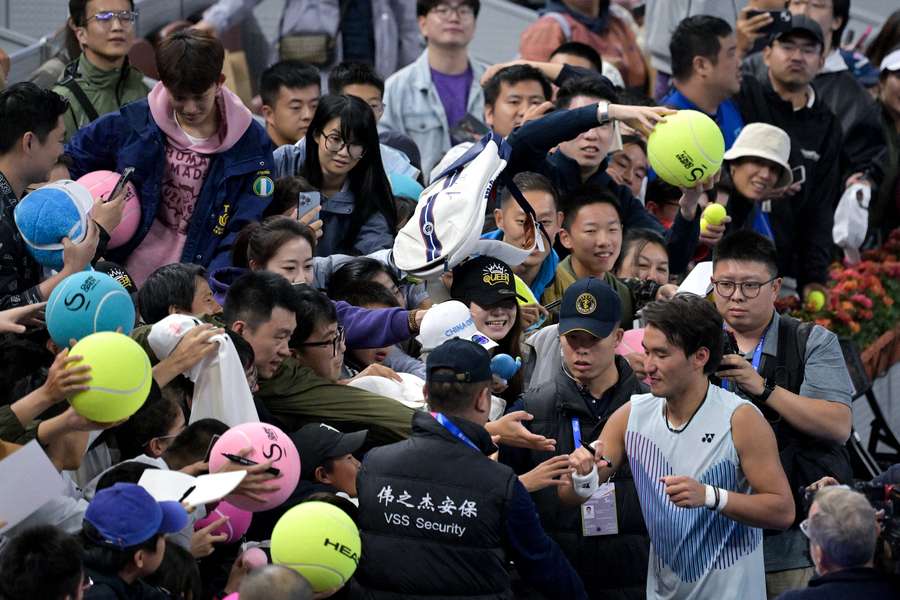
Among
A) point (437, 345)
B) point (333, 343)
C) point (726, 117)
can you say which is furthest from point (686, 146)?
point (726, 117)

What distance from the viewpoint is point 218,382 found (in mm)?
6469

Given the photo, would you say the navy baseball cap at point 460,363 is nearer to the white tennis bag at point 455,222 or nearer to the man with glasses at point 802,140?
the white tennis bag at point 455,222

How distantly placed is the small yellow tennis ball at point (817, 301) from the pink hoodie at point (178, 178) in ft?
13.9

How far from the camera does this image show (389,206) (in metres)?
8.76

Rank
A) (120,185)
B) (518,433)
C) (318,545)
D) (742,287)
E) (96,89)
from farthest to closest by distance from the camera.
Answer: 1. (96,89)
2. (120,185)
3. (742,287)
4. (518,433)
5. (318,545)

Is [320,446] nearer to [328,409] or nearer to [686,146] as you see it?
[328,409]

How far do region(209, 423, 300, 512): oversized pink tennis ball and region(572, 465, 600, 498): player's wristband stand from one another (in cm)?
110

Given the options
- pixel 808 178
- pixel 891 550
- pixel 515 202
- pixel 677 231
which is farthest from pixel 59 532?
pixel 808 178

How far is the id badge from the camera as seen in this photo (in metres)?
6.79

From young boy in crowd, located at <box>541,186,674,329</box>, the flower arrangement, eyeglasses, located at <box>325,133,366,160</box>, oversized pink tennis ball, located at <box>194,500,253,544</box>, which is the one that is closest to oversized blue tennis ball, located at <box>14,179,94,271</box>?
oversized pink tennis ball, located at <box>194,500,253,544</box>

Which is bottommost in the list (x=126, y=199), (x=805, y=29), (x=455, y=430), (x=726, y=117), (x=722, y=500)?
(x=726, y=117)

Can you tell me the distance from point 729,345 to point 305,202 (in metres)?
2.49

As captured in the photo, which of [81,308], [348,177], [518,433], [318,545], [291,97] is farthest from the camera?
[291,97]

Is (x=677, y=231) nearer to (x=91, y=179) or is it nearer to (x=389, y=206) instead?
(x=389, y=206)
